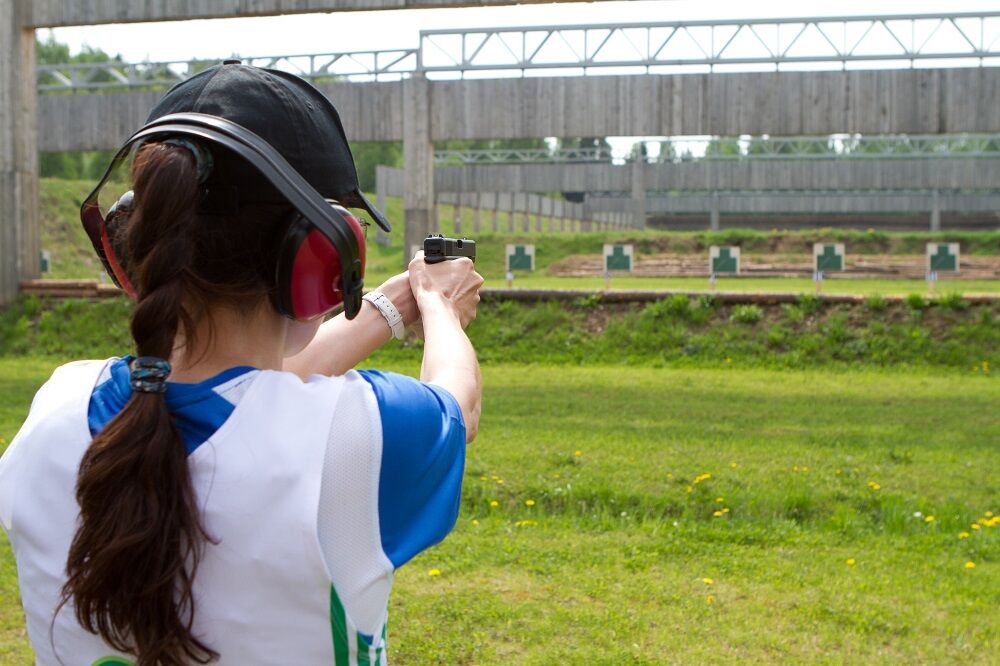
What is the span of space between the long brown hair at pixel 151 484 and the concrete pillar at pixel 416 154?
18.7m

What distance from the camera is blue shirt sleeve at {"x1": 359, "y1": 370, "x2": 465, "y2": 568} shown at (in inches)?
54.8

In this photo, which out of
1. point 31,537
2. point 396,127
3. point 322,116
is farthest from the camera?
point 396,127

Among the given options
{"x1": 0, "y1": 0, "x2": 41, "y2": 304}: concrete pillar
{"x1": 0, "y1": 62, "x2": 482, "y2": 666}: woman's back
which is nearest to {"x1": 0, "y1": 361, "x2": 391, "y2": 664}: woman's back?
{"x1": 0, "y1": 62, "x2": 482, "y2": 666}: woman's back

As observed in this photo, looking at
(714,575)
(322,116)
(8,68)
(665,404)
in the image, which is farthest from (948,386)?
(8,68)

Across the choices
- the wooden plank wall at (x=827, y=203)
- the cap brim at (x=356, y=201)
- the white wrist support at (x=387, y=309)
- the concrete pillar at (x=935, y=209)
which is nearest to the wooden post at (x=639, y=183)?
the wooden plank wall at (x=827, y=203)

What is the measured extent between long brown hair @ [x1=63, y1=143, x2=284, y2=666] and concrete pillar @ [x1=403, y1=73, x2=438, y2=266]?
18.7m

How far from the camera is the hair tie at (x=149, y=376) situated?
1.32 metres

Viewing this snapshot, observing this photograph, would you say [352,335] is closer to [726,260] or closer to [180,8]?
[180,8]

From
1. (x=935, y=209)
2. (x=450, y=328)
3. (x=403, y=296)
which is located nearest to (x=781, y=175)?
(x=935, y=209)

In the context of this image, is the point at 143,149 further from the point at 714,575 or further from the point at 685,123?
the point at 685,123

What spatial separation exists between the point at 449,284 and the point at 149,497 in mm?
774

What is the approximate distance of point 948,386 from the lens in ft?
42.0

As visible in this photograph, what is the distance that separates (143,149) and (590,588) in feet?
13.9

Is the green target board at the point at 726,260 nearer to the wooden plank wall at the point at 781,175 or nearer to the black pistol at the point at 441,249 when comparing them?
the wooden plank wall at the point at 781,175
